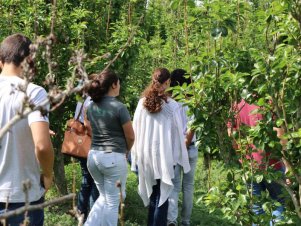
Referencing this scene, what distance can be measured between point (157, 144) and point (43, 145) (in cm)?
294

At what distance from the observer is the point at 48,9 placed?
680cm

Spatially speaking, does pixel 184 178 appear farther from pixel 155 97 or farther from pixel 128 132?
pixel 128 132

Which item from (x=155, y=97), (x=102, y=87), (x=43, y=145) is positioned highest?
(x=102, y=87)

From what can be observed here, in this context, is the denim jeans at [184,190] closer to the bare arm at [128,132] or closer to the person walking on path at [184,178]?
the person walking on path at [184,178]

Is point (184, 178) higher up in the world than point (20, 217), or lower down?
lower down

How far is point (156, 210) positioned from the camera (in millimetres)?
5898

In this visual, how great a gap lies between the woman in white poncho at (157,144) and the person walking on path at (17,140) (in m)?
2.67

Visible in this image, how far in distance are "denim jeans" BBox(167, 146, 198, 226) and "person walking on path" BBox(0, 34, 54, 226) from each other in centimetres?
325

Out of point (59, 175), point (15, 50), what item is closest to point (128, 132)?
point (15, 50)

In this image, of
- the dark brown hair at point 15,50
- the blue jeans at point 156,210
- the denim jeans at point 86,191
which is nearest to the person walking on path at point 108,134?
the blue jeans at point 156,210

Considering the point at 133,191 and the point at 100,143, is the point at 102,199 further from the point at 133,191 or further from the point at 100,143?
the point at 133,191

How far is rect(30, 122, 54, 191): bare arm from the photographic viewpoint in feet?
9.58

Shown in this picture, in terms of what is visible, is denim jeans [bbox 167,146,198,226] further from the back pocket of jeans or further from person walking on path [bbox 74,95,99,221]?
the back pocket of jeans

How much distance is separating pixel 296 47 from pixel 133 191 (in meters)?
5.42
